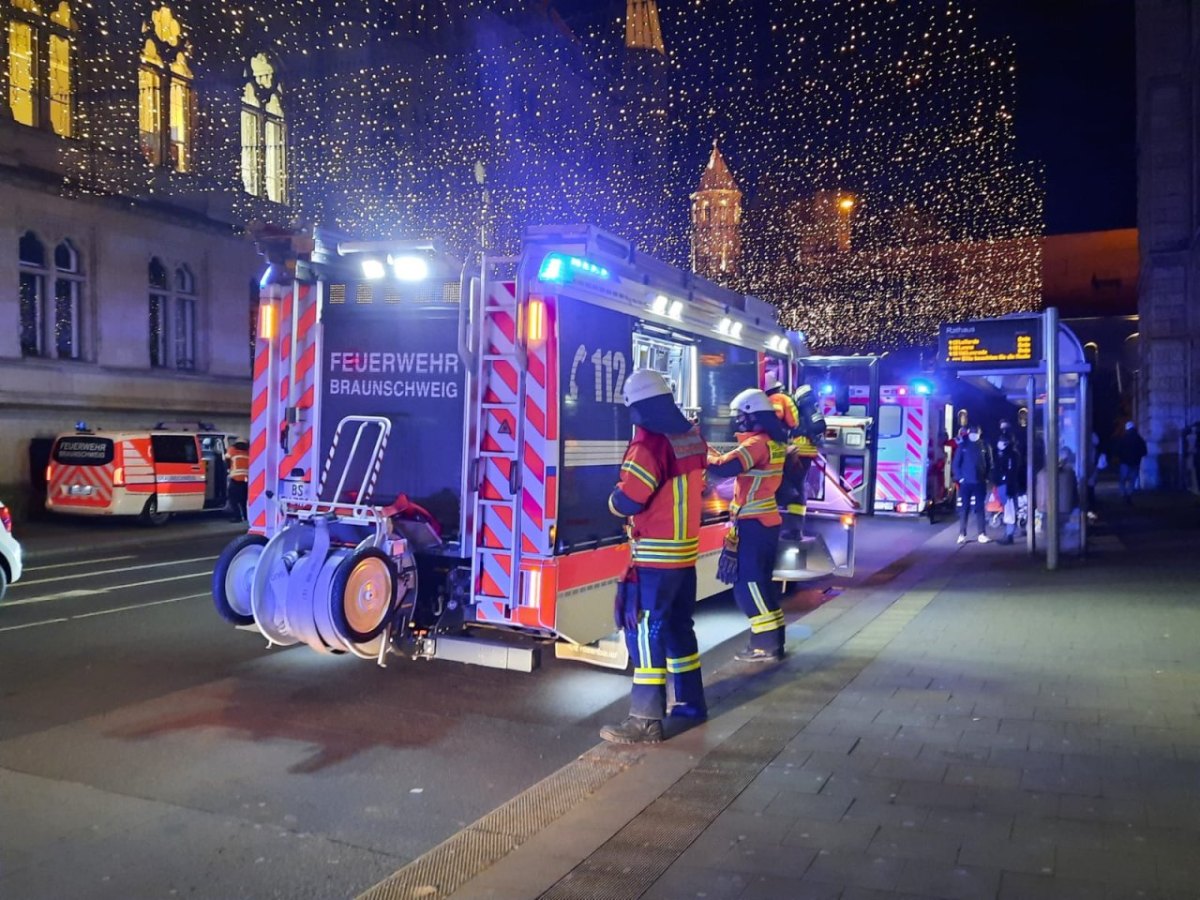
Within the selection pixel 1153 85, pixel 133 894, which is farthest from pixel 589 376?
pixel 1153 85

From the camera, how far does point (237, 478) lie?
18188 millimetres

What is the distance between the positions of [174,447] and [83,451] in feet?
4.97

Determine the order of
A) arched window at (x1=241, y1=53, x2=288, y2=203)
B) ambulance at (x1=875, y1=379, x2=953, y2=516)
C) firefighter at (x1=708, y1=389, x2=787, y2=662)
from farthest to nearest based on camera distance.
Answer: arched window at (x1=241, y1=53, x2=288, y2=203) < ambulance at (x1=875, y1=379, x2=953, y2=516) < firefighter at (x1=708, y1=389, x2=787, y2=662)

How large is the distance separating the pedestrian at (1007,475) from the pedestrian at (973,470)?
1.28 ft

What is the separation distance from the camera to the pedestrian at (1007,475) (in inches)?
613

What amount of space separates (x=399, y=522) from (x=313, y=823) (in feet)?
7.90

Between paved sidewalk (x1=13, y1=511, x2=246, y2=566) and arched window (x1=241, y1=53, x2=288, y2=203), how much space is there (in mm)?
9849

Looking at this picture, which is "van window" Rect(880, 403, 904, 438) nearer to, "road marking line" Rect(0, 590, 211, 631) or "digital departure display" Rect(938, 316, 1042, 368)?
"digital departure display" Rect(938, 316, 1042, 368)

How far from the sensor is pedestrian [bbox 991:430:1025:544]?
1557 centimetres

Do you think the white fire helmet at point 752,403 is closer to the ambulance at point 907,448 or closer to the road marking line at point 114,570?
the road marking line at point 114,570

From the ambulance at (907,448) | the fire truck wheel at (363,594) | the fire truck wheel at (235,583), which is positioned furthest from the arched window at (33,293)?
the fire truck wheel at (363,594)

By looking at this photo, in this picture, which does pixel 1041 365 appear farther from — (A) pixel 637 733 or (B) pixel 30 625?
(B) pixel 30 625

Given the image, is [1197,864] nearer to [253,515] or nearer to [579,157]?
[253,515]

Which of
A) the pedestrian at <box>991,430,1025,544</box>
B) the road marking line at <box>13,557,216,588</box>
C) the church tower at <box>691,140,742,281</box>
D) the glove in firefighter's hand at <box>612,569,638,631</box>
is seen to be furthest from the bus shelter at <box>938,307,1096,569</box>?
the church tower at <box>691,140,742,281</box>
